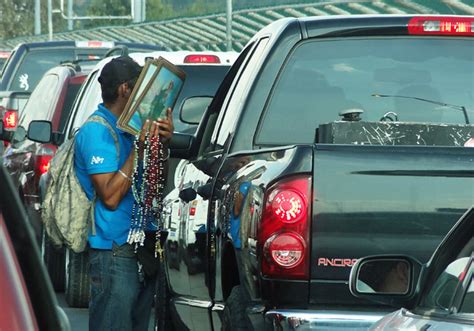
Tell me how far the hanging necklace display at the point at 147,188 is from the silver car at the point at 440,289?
8.07 feet

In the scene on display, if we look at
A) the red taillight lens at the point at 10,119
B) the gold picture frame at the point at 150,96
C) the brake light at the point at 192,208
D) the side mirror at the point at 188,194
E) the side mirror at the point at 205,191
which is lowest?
the red taillight lens at the point at 10,119

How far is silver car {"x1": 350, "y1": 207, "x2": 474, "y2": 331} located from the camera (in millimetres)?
4328

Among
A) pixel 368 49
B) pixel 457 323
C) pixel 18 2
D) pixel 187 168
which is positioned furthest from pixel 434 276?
pixel 18 2

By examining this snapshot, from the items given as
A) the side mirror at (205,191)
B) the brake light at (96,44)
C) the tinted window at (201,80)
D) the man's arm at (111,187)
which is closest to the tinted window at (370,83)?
the side mirror at (205,191)

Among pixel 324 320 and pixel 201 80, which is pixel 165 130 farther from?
pixel 201 80

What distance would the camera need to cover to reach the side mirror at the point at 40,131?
12.8 m

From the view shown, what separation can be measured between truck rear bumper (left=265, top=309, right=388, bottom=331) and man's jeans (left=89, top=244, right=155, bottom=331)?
168 centimetres

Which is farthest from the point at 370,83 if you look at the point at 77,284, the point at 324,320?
the point at 77,284

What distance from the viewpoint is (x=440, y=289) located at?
15.2 ft

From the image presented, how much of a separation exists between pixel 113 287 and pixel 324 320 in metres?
1.83

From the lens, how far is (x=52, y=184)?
7824 mm

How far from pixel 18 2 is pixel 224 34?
7752cm

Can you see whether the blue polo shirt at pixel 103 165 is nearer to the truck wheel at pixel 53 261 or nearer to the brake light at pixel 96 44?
the truck wheel at pixel 53 261

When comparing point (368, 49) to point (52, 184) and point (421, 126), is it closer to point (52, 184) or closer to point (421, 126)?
point (421, 126)
